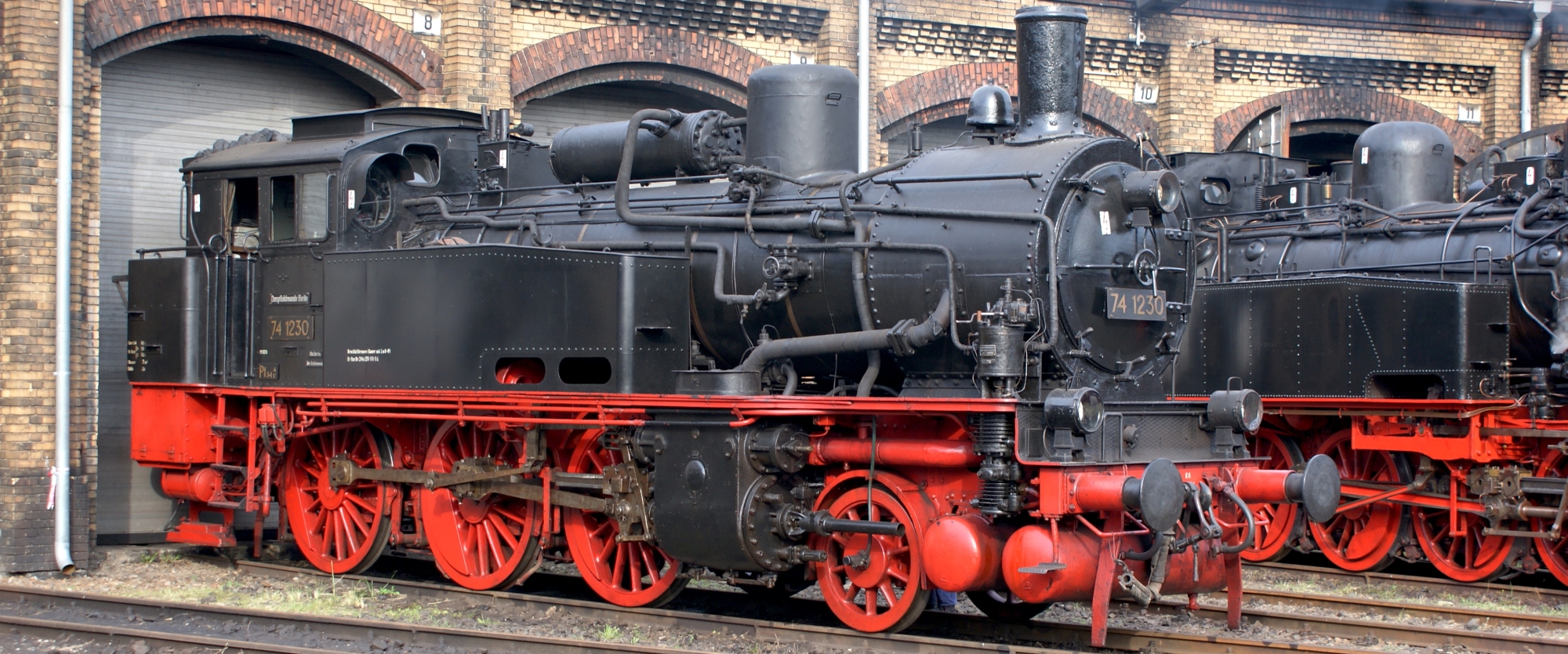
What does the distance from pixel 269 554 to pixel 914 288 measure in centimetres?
629

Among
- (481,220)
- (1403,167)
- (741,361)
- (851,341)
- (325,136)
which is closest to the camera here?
(851,341)

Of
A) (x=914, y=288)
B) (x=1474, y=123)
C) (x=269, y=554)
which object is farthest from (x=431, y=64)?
(x=1474, y=123)

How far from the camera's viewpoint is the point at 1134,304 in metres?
7.22

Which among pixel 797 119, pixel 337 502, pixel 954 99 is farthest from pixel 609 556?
pixel 954 99

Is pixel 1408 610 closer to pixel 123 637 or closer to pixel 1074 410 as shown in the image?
pixel 1074 410

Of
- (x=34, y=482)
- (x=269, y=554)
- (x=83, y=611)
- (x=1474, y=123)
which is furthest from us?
(x=1474, y=123)

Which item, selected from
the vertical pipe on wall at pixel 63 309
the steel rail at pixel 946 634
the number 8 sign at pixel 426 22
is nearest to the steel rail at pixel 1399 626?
the steel rail at pixel 946 634

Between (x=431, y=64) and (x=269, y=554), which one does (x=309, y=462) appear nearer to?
(x=269, y=554)

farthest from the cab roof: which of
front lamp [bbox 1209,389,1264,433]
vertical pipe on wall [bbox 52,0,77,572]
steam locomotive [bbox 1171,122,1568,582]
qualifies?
steam locomotive [bbox 1171,122,1568,582]

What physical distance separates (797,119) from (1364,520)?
5770 millimetres

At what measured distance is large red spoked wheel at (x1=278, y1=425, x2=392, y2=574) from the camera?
9.48 m

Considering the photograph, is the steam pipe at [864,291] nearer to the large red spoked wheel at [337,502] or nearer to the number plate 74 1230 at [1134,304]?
the number plate 74 1230 at [1134,304]

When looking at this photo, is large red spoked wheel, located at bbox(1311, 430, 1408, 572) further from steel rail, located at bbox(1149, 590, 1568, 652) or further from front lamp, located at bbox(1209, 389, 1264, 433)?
front lamp, located at bbox(1209, 389, 1264, 433)

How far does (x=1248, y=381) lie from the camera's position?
1067 cm
